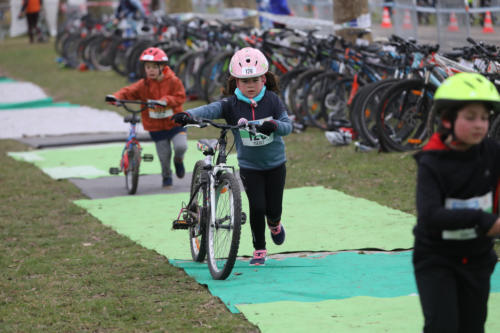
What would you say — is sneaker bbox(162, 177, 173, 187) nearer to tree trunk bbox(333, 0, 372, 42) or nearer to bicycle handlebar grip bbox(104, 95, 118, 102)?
bicycle handlebar grip bbox(104, 95, 118, 102)

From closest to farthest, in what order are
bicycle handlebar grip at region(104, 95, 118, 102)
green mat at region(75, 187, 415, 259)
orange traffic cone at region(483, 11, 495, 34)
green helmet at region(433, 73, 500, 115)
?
green helmet at region(433, 73, 500, 115) → green mat at region(75, 187, 415, 259) → bicycle handlebar grip at region(104, 95, 118, 102) → orange traffic cone at region(483, 11, 495, 34)

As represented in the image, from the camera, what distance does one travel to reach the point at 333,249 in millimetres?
7250

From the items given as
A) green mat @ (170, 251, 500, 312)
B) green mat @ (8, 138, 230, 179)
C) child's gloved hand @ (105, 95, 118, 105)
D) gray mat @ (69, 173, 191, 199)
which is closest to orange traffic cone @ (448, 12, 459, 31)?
green mat @ (8, 138, 230, 179)

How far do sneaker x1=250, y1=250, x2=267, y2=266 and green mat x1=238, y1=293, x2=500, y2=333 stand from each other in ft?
3.39

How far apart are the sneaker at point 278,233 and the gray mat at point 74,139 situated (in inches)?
312

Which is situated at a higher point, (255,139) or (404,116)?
(255,139)

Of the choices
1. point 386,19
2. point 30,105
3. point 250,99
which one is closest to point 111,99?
point 250,99

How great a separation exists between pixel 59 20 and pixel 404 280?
44.5 meters

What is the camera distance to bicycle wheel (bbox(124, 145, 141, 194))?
9984 mm

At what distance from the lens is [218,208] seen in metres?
6.45

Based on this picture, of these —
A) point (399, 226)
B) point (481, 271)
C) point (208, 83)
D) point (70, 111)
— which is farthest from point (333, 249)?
point (70, 111)

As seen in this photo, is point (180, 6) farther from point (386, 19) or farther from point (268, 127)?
point (268, 127)

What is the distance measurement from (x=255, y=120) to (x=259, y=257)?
1.05m

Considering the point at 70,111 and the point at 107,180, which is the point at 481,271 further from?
the point at 70,111
